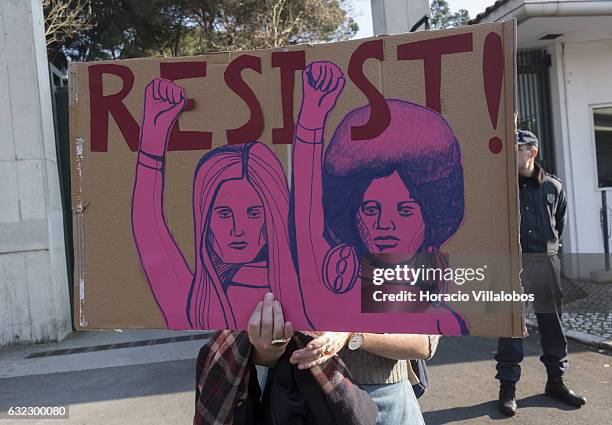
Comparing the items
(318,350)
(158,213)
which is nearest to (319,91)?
(158,213)

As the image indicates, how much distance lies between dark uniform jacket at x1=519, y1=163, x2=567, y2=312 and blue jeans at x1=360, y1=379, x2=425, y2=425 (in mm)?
2631

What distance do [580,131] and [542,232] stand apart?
5158 millimetres

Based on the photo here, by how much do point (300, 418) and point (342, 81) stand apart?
0.91m

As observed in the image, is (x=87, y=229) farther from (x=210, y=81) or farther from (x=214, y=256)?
(x=210, y=81)

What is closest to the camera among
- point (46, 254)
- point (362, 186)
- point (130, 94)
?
point (362, 186)

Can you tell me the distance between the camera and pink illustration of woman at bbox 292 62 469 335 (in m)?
1.31

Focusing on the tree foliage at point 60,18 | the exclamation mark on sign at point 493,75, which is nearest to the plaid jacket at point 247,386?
the exclamation mark on sign at point 493,75

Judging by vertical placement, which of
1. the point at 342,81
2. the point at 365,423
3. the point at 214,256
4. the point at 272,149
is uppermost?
the point at 342,81

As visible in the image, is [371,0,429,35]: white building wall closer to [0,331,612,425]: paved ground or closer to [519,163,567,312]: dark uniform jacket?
[519,163,567,312]: dark uniform jacket

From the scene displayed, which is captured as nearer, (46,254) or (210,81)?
(210,81)

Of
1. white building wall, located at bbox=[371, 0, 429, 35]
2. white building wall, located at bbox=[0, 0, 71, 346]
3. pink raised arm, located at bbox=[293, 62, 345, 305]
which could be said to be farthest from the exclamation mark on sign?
white building wall, located at bbox=[371, 0, 429, 35]

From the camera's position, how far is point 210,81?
142cm

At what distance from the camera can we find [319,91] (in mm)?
1371

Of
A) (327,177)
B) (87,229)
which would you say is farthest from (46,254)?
(327,177)
